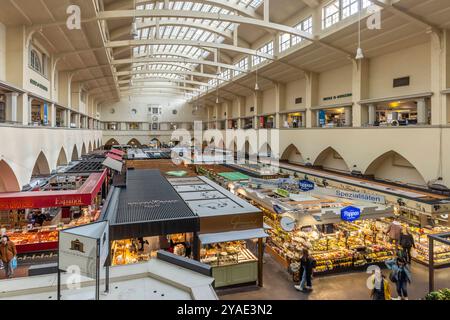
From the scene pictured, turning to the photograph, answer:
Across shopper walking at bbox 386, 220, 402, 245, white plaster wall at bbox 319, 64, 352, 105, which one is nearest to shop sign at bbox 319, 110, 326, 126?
white plaster wall at bbox 319, 64, 352, 105

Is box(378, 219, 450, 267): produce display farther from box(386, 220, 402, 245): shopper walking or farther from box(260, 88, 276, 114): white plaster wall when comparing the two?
box(260, 88, 276, 114): white plaster wall

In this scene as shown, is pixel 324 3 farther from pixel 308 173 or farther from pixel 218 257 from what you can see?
pixel 218 257

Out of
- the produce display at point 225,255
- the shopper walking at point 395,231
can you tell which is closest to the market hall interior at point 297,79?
the shopper walking at point 395,231

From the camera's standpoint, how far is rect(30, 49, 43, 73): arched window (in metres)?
11.8

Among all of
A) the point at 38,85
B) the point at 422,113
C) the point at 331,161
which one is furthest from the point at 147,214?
the point at 331,161

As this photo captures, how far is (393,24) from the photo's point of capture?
34.6ft

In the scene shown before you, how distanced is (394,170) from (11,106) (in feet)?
47.1

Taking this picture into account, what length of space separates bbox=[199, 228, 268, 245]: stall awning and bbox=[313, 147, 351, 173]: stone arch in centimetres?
912

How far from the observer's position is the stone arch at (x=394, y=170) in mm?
11047

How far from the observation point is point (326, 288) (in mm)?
7230

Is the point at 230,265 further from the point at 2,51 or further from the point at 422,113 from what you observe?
the point at 2,51

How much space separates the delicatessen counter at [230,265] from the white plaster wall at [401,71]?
8.99m

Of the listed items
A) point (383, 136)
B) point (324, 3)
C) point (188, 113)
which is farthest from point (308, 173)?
point (188, 113)

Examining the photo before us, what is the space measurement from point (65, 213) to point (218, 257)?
7.34m
